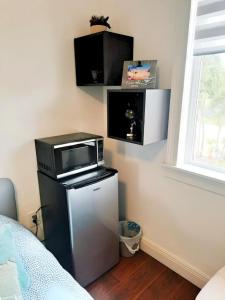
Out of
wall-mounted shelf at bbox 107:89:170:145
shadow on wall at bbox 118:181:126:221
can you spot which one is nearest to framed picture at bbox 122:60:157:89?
wall-mounted shelf at bbox 107:89:170:145

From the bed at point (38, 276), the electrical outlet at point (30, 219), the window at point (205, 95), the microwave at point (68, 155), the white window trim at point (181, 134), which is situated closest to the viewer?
the bed at point (38, 276)

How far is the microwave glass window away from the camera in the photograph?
152 cm

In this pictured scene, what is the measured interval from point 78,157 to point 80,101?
56 cm

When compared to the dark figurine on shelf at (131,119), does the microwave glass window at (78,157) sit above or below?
below

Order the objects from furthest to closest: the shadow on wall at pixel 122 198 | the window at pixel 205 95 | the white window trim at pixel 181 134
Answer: the shadow on wall at pixel 122 198 < the white window trim at pixel 181 134 < the window at pixel 205 95

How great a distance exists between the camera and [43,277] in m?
1.04

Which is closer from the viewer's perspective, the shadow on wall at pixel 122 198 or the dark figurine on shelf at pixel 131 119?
the dark figurine on shelf at pixel 131 119

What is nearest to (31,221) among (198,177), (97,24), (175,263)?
(175,263)

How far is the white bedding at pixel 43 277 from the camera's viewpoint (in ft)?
3.13

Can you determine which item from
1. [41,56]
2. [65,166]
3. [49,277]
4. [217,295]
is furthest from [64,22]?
[217,295]

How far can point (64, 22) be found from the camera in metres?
1.66

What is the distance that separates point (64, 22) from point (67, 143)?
0.94m

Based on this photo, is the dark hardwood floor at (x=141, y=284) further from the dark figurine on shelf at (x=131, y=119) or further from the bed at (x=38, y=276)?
the dark figurine on shelf at (x=131, y=119)

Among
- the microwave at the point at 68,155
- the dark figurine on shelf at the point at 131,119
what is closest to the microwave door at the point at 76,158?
the microwave at the point at 68,155
